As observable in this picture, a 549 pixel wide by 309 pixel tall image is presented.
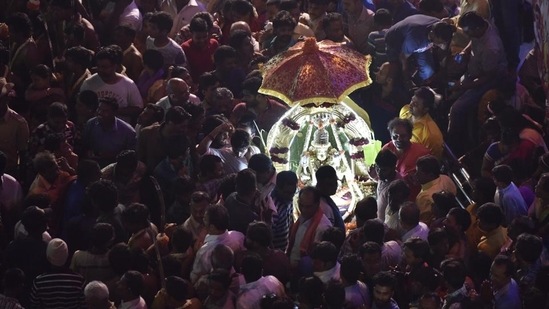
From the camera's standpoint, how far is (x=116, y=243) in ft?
52.7

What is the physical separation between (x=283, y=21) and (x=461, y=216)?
4.42 m

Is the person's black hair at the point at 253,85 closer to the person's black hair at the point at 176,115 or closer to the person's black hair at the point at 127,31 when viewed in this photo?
the person's black hair at the point at 176,115

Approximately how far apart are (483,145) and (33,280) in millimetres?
5502

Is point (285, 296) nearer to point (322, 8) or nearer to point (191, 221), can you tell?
point (191, 221)

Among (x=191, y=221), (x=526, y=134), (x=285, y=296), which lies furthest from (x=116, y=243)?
(x=526, y=134)

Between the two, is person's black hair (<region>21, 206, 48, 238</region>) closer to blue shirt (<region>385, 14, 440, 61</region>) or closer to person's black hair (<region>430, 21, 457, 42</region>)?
blue shirt (<region>385, 14, 440, 61</region>)

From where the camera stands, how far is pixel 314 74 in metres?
18.2

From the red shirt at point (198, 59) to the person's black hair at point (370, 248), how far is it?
480 centimetres

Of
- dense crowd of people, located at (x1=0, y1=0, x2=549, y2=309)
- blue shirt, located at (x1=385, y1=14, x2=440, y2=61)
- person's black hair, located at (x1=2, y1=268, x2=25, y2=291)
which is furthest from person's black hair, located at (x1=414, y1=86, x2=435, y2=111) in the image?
person's black hair, located at (x1=2, y1=268, x2=25, y2=291)

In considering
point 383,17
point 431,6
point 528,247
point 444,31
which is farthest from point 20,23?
point 528,247

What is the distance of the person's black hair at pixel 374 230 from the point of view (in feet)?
52.1

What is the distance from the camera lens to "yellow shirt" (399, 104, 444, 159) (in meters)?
18.3

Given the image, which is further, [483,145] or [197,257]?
[483,145]

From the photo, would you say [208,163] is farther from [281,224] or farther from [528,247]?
[528,247]
